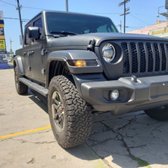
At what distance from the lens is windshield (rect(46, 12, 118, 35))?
3920 millimetres

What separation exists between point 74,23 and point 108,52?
165 cm

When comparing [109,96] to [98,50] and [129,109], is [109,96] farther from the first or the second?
[98,50]

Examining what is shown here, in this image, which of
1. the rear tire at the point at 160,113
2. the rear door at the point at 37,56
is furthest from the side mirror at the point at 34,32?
the rear tire at the point at 160,113

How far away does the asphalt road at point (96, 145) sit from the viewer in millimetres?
2691

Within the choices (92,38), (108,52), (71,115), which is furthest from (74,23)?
(71,115)

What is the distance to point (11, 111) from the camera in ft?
16.6

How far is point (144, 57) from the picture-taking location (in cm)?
286

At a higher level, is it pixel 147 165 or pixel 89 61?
pixel 89 61

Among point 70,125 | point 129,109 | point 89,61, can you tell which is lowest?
point 70,125

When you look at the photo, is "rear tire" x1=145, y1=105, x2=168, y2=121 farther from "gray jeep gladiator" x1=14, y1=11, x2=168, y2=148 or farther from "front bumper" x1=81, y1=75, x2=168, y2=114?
"front bumper" x1=81, y1=75, x2=168, y2=114

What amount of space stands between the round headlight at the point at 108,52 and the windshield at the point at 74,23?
1306 mm

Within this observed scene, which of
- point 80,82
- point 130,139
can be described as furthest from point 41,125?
point 80,82

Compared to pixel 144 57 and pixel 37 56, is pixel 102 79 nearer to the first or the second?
pixel 144 57

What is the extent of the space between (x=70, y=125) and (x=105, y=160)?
0.59m
